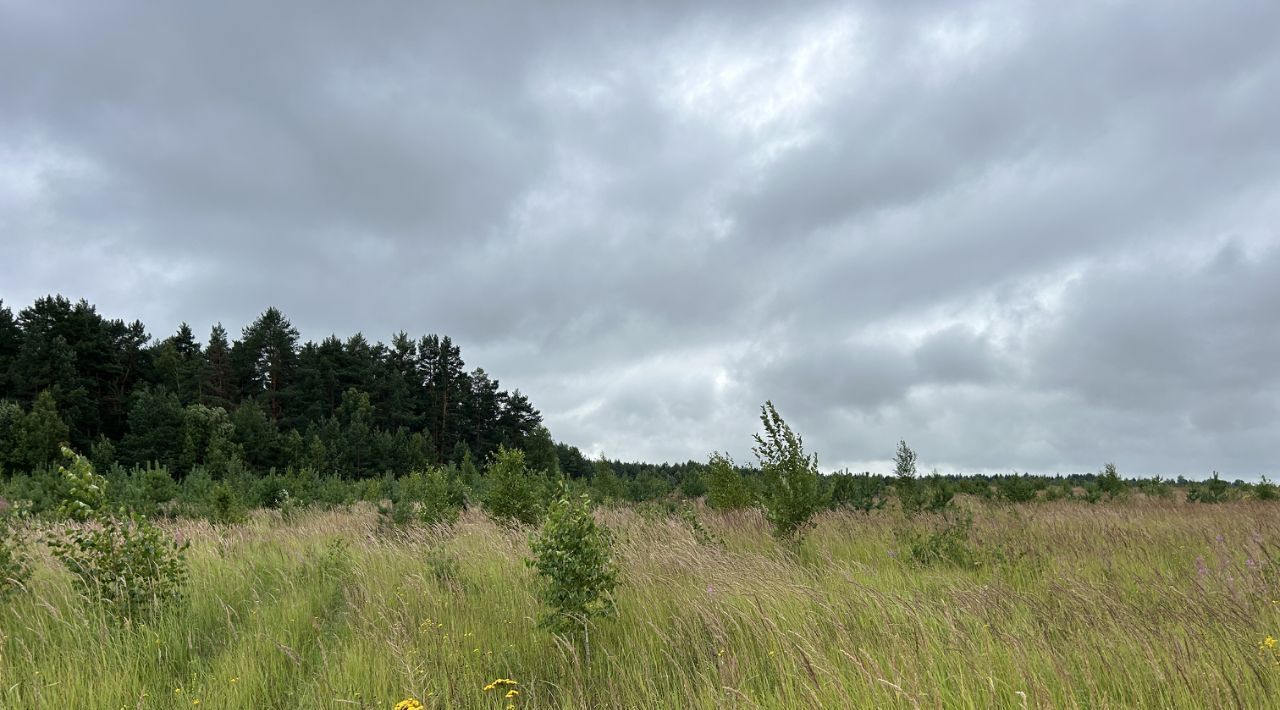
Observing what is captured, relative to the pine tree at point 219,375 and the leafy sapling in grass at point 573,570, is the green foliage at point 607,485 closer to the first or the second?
the leafy sapling in grass at point 573,570

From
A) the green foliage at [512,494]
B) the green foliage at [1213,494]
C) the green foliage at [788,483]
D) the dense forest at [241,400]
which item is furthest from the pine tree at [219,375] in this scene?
the green foliage at [1213,494]

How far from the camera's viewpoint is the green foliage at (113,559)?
6242mm

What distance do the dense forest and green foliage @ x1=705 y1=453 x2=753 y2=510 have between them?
83.1 ft

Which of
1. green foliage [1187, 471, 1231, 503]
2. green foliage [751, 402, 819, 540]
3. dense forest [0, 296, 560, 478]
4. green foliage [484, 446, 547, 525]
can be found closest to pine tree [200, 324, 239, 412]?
dense forest [0, 296, 560, 478]

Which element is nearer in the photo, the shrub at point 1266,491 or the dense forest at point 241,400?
the shrub at point 1266,491

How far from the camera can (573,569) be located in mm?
5348

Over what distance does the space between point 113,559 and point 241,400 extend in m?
58.7

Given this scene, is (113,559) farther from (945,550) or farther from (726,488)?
(726,488)

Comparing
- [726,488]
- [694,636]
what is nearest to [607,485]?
[726,488]

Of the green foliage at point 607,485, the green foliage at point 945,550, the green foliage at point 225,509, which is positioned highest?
the green foliage at point 607,485

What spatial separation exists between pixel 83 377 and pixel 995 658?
62.8m

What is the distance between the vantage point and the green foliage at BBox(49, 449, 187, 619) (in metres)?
6.24

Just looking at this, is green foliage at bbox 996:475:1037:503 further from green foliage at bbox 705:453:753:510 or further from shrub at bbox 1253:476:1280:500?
green foliage at bbox 705:453:753:510

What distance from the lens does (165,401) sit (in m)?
41.1
